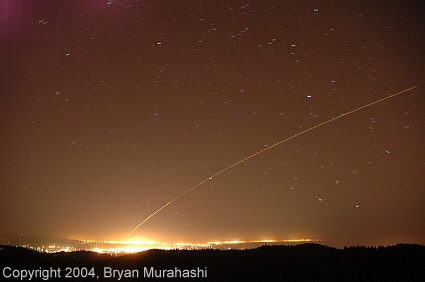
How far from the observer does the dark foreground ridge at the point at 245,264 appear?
12.9 metres

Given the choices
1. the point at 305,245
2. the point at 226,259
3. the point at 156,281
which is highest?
the point at 156,281

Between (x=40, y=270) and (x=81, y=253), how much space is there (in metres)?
3.22

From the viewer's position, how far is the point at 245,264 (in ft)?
46.5

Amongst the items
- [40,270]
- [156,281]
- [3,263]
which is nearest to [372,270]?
[156,281]

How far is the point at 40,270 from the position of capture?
548 inches

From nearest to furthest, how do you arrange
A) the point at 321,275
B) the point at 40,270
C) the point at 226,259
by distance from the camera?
the point at 321,275
the point at 40,270
the point at 226,259

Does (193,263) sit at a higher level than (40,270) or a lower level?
lower

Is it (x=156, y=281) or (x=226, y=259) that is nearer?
(x=156, y=281)

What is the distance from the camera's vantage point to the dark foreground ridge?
12.9 meters

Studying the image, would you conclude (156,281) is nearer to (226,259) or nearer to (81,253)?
(226,259)

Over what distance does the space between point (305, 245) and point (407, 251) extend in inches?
148

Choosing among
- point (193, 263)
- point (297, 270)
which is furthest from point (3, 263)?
point (297, 270)

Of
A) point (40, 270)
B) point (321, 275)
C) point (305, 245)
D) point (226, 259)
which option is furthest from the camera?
point (305, 245)

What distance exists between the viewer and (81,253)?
17109 mm
